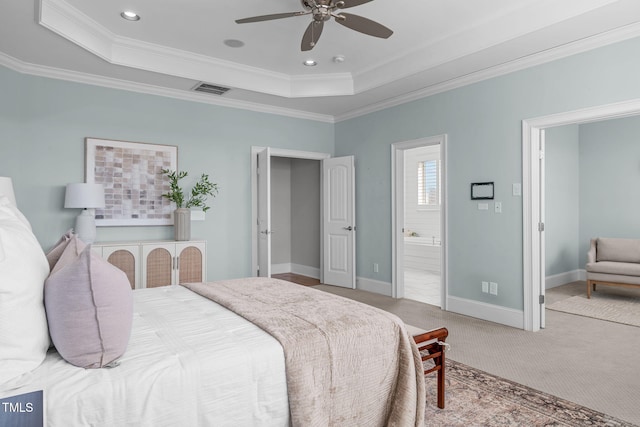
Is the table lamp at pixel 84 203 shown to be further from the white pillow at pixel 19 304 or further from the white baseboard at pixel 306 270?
the white baseboard at pixel 306 270

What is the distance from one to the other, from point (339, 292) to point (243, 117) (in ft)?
9.22

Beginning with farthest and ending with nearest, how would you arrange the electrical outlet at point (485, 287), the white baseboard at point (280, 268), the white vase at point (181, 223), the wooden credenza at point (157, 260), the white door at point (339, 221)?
the white baseboard at point (280, 268) → the white door at point (339, 221) → the white vase at point (181, 223) → the electrical outlet at point (485, 287) → the wooden credenza at point (157, 260)

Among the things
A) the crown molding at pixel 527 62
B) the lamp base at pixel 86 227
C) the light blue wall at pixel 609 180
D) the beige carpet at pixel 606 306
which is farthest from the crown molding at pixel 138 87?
the light blue wall at pixel 609 180

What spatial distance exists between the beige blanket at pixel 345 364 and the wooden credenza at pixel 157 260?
98.8 inches

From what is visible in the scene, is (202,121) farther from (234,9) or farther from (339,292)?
(339,292)

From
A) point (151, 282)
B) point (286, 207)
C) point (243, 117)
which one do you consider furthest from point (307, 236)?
point (151, 282)

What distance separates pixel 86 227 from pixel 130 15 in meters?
2.08

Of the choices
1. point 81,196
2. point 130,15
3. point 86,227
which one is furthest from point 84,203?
point 130,15

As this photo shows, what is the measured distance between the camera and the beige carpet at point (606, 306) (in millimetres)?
4203

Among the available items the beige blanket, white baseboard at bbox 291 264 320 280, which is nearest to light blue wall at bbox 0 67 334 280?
white baseboard at bbox 291 264 320 280

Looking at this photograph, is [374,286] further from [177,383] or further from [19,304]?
[19,304]

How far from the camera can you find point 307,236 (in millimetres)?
7113

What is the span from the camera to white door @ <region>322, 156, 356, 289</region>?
5762 millimetres

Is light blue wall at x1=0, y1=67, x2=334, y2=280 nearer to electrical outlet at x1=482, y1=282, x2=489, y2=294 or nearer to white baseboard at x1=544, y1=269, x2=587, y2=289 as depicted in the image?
electrical outlet at x1=482, y1=282, x2=489, y2=294
